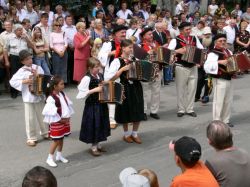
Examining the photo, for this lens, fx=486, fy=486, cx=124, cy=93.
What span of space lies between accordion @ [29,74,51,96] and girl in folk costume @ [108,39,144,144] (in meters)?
1.10

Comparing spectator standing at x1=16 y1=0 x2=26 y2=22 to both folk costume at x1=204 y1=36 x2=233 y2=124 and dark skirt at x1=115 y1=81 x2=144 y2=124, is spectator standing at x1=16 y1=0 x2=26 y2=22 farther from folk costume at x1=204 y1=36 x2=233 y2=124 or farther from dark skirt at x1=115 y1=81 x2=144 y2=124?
folk costume at x1=204 y1=36 x2=233 y2=124

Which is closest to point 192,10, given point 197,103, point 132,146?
point 197,103

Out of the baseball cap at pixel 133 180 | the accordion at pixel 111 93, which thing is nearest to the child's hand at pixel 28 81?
the accordion at pixel 111 93

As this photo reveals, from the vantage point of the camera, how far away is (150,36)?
32.4ft

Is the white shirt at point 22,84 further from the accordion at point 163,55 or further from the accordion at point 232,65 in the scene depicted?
the accordion at point 232,65

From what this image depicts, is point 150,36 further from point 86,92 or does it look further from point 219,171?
point 219,171

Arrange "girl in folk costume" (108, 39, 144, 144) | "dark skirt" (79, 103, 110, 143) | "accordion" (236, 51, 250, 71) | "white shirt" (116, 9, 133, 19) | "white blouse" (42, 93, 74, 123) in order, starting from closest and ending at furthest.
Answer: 1. "white blouse" (42, 93, 74, 123)
2. "dark skirt" (79, 103, 110, 143)
3. "girl in folk costume" (108, 39, 144, 144)
4. "accordion" (236, 51, 250, 71)
5. "white shirt" (116, 9, 133, 19)

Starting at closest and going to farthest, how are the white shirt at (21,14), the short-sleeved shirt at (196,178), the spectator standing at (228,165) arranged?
the short-sleeved shirt at (196,178) < the spectator standing at (228,165) < the white shirt at (21,14)

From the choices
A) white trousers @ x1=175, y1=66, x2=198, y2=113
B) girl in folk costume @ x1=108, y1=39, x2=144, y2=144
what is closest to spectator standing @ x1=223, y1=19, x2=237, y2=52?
white trousers @ x1=175, y1=66, x2=198, y2=113

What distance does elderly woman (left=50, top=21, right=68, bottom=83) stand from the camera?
1225 centimetres

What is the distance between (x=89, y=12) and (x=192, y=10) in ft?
21.1

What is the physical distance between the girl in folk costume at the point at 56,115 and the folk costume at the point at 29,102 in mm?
838

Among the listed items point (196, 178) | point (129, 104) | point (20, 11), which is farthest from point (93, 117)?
point (20, 11)

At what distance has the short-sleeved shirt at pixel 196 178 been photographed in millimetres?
3908
